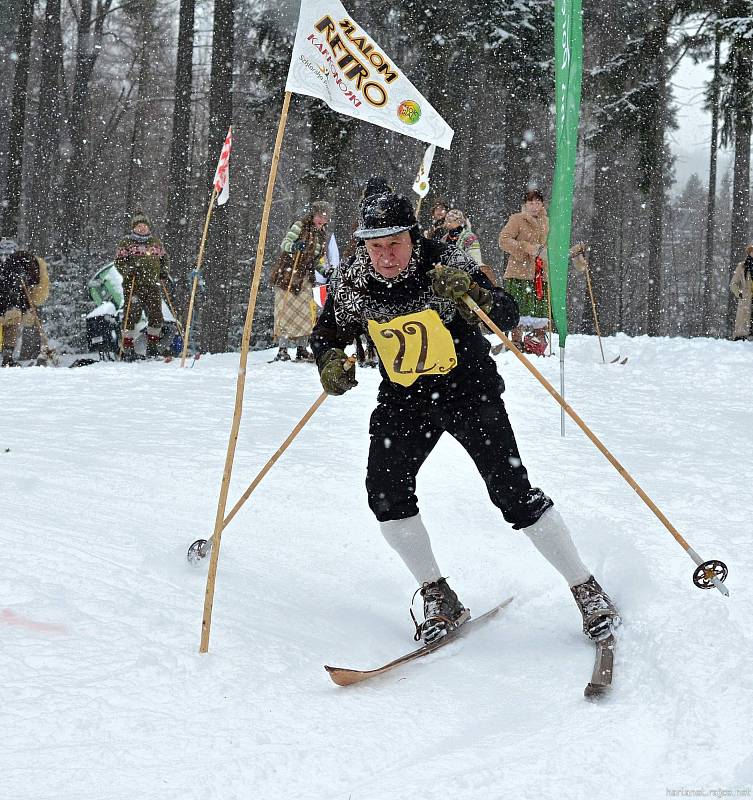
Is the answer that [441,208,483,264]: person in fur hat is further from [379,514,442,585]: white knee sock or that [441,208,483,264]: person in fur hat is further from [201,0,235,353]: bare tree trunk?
[379,514,442,585]: white knee sock

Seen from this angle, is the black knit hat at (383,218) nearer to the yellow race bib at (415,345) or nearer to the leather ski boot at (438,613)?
the yellow race bib at (415,345)

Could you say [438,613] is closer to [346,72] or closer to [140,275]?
[346,72]

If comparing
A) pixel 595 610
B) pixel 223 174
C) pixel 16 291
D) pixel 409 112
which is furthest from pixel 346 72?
pixel 16 291

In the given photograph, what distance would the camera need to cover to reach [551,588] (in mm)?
3842

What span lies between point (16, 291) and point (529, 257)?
23.2 feet

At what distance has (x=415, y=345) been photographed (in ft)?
10.7

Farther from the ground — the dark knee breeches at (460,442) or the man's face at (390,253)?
the man's face at (390,253)

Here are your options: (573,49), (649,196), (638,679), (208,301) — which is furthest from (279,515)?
(649,196)

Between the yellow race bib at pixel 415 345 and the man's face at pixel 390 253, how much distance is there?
7.4 inches

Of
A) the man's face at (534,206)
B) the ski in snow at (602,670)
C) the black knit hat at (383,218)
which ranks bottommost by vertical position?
the ski in snow at (602,670)

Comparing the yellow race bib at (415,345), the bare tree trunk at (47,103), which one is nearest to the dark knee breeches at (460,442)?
the yellow race bib at (415,345)

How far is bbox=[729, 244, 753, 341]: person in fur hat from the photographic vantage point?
14.2 m

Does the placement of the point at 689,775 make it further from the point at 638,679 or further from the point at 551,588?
the point at 551,588

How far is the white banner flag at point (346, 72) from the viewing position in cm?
385
